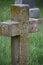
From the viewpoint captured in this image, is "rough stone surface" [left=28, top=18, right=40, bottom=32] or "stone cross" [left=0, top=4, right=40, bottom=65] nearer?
"stone cross" [left=0, top=4, right=40, bottom=65]

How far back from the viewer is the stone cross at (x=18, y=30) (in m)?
3.44

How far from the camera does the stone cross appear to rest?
344cm

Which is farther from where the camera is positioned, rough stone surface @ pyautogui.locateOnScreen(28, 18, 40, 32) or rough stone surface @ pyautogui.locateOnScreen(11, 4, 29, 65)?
rough stone surface @ pyautogui.locateOnScreen(28, 18, 40, 32)

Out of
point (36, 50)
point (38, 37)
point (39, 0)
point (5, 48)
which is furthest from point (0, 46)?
point (39, 0)

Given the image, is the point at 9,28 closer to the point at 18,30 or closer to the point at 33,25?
the point at 18,30

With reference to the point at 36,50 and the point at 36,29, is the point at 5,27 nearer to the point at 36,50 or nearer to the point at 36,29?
the point at 36,29

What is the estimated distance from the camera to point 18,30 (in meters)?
3.48

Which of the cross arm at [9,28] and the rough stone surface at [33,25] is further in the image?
the rough stone surface at [33,25]

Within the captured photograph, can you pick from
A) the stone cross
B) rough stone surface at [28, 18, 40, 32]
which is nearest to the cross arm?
the stone cross

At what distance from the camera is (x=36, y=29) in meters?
3.72

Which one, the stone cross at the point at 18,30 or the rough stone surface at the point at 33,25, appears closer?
the stone cross at the point at 18,30

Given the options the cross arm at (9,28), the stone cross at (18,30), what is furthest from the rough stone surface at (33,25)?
the cross arm at (9,28)

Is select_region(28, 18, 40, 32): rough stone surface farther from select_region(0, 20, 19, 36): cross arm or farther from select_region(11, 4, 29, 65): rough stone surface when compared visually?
select_region(0, 20, 19, 36): cross arm

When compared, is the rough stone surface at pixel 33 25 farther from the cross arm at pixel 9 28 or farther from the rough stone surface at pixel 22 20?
the cross arm at pixel 9 28
